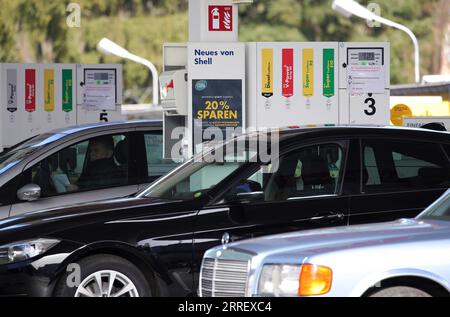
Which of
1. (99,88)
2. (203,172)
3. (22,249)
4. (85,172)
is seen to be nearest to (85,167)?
(85,172)

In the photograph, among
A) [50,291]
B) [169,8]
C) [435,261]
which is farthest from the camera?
[169,8]

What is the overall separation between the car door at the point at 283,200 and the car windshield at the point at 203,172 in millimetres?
Answer: 191

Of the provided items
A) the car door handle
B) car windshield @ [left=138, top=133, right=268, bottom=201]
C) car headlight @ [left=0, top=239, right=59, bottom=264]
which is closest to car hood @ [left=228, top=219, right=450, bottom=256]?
the car door handle

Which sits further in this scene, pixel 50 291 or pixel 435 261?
pixel 50 291

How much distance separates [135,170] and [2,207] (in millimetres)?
1423

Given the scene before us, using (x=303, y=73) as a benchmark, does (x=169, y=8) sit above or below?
above

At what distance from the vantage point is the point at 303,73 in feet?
41.1

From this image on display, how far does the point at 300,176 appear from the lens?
8.44 metres

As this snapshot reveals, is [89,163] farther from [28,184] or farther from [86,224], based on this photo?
[86,224]

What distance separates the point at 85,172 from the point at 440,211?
174 inches

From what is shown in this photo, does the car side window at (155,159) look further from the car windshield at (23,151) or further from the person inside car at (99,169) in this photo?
the car windshield at (23,151)

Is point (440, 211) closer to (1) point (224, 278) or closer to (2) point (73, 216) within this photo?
(1) point (224, 278)
